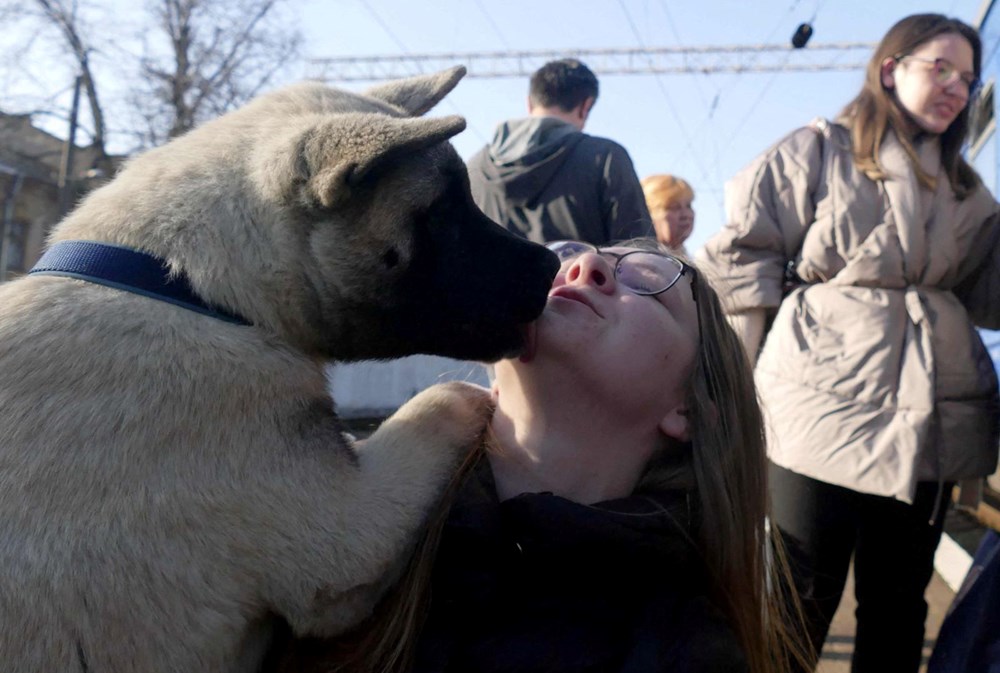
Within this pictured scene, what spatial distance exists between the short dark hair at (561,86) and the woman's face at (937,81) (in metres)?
1.71

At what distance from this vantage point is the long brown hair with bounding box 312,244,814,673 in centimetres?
186

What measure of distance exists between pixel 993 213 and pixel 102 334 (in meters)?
3.31

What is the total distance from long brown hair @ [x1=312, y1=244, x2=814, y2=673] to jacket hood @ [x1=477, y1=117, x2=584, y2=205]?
79.4 inches

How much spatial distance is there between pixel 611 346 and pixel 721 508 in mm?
455

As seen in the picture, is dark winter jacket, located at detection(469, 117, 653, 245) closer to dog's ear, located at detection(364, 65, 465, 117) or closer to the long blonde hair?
dog's ear, located at detection(364, 65, 465, 117)

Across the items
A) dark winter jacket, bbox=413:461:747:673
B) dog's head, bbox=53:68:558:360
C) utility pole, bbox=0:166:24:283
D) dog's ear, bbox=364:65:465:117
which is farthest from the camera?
utility pole, bbox=0:166:24:283

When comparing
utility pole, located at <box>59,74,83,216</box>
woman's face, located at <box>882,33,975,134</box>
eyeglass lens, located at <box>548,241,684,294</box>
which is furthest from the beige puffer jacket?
utility pole, located at <box>59,74,83,216</box>

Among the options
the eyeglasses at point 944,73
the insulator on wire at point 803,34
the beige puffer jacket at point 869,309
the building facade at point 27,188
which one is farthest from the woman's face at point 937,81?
the building facade at point 27,188

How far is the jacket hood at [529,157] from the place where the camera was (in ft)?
14.0

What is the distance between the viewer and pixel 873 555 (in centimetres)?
335

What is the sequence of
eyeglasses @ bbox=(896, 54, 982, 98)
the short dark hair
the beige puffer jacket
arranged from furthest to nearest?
the short dark hair < eyeglasses @ bbox=(896, 54, 982, 98) < the beige puffer jacket

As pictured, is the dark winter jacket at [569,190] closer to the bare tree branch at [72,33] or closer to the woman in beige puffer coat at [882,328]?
the woman in beige puffer coat at [882,328]

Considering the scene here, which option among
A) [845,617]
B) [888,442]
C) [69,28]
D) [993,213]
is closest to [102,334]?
[888,442]

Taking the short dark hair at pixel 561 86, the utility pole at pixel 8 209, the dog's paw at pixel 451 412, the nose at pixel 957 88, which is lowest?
the utility pole at pixel 8 209
